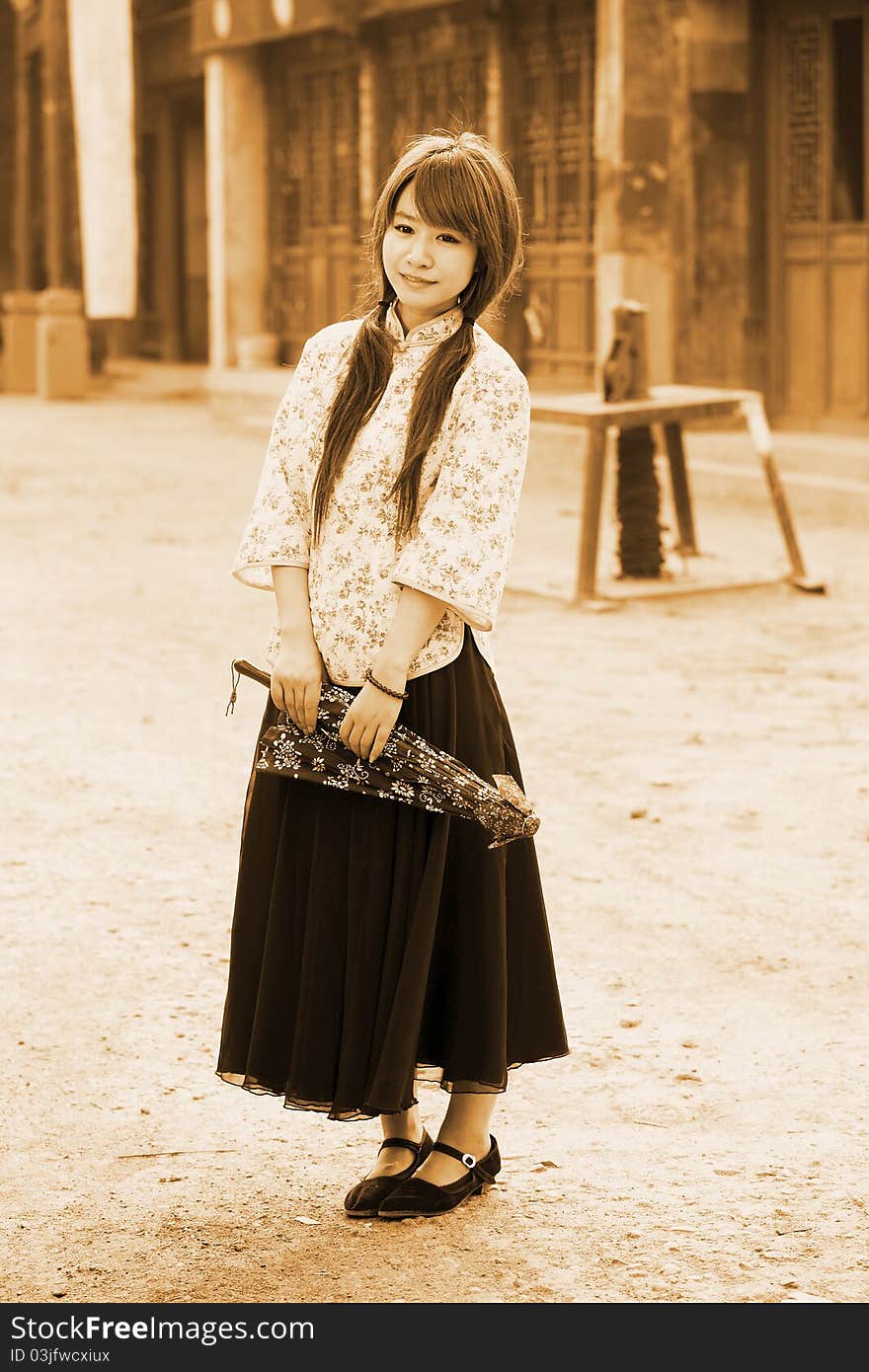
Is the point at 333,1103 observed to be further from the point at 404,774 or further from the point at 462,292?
the point at 462,292

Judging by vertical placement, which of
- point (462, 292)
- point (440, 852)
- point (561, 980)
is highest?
point (462, 292)

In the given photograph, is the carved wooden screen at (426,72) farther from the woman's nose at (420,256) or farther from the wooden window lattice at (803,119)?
the woman's nose at (420,256)

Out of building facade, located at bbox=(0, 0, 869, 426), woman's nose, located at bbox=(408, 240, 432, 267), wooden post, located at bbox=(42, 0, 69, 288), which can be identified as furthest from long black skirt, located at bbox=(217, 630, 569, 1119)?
wooden post, located at bbox=(42, 0, 69, 288)

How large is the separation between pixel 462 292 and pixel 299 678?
0.63m

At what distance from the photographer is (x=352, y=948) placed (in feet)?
9.70

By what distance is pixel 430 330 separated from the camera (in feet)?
9.79

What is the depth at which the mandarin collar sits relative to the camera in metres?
2.98

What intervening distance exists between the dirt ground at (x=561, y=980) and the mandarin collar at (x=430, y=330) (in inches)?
51.4

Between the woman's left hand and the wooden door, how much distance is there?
9538mm

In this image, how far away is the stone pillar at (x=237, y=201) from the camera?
56.8 ft

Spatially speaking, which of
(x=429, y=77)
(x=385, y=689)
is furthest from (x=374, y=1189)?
(x=429, y=77)

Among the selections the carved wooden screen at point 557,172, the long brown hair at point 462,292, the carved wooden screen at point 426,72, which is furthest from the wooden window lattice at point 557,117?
the long brown hair at point 462,292

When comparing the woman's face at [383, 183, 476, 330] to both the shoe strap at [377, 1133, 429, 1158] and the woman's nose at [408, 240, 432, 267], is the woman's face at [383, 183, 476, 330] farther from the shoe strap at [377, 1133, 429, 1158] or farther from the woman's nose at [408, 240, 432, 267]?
the shoe strap at [377, 1133, 429, 1158]

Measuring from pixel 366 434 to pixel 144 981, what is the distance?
157 centimetres
